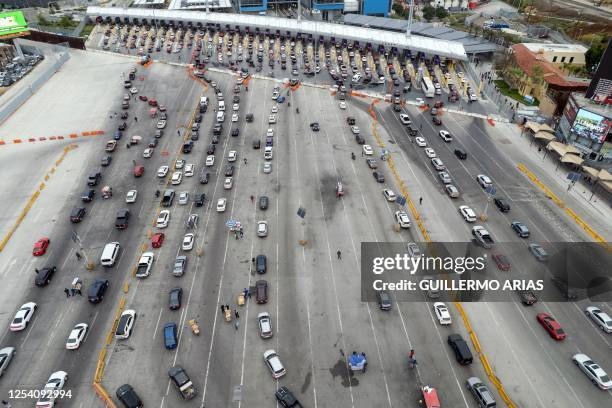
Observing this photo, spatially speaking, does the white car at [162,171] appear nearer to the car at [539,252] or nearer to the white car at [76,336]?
the white car at [76,336]

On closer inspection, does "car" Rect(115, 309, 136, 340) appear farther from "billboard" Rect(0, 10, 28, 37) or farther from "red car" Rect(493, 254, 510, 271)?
"billboard" Rect(0, 10, 28, 37)

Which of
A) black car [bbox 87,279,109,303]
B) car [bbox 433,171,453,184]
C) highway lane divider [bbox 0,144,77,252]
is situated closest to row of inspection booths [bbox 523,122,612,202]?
car [bbox 433,171,453,184]

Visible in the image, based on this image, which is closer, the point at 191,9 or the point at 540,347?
the point at 540,347

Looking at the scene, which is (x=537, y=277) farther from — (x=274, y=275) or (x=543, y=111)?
(x=543, y=111)

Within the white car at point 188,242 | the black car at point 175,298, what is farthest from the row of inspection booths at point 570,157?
the black car at point 175,298

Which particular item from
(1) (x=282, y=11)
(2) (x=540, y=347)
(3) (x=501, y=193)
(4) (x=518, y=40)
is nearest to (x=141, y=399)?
(2) (x=540, y=347)

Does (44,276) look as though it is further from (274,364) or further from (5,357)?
(274,364)
